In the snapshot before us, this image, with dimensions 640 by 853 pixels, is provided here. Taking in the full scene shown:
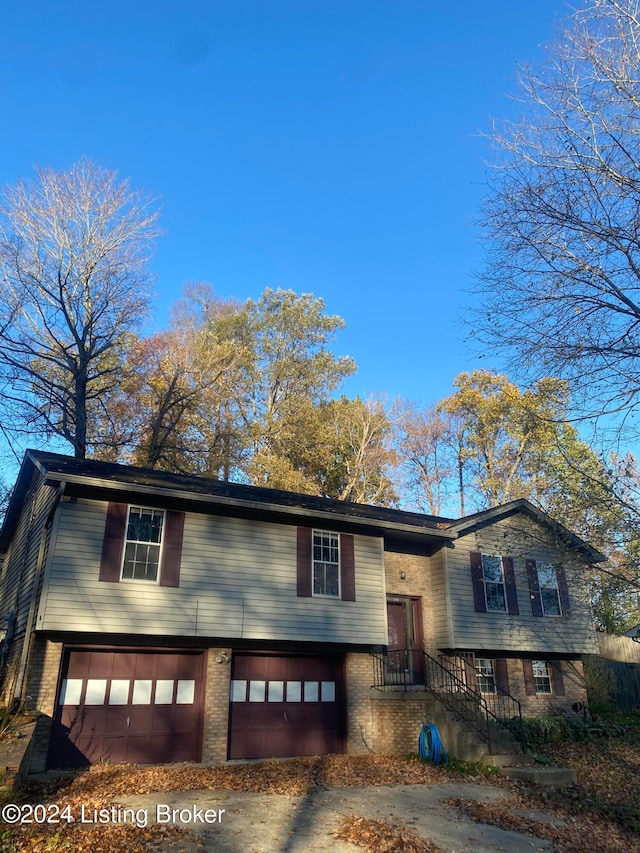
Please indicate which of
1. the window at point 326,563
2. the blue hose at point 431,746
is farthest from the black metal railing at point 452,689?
the window at point 326,563

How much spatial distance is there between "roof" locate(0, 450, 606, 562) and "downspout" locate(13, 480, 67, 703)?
1.47 ft

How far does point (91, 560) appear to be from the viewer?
1215 centimetres

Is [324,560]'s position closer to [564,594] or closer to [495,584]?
[495,584]

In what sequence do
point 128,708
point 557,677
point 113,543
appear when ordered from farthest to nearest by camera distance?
1. point 557,677
2. point 128,708
3. point 113,543

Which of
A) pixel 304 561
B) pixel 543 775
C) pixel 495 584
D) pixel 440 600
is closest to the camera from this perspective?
pixel 543 775

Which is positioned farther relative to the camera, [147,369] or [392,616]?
[147,369]

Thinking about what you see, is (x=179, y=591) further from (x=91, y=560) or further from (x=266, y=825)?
(x=266, y=825)

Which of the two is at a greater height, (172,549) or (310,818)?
(172,549)

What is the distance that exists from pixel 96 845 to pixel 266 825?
249cm

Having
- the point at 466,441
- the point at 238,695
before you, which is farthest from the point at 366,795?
the point at 466,441

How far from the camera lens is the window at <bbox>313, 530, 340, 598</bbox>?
583 inches

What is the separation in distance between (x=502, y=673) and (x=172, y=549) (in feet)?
34.7

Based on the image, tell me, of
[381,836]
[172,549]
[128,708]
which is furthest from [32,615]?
[381,836]

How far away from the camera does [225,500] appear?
13.3 meters
